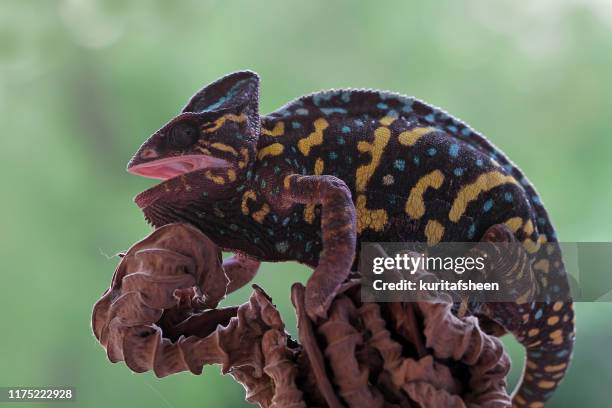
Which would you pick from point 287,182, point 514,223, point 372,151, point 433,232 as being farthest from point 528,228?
point 287,182

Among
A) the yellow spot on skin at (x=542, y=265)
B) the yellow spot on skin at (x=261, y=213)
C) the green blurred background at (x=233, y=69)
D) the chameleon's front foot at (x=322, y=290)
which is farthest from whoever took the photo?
the green blurred background at (x=233, y=69)

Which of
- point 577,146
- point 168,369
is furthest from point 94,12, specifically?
point 577,146

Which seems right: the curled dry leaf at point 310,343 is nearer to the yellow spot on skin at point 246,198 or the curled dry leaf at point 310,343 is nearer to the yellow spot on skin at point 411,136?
the yellow spot on skin at point 246,198

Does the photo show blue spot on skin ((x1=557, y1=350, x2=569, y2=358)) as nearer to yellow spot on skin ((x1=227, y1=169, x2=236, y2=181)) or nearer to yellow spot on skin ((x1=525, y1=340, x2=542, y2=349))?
yellow spot on skin ((x1=525, y1=340, x2=542, y2=349))

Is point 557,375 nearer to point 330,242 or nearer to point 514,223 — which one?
point 514,223

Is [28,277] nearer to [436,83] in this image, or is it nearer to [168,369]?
[168,369]

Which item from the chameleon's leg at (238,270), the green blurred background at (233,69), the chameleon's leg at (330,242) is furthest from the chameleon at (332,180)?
the green blurred background at (233,69)

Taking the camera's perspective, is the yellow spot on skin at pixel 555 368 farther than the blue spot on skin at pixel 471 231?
Yes
